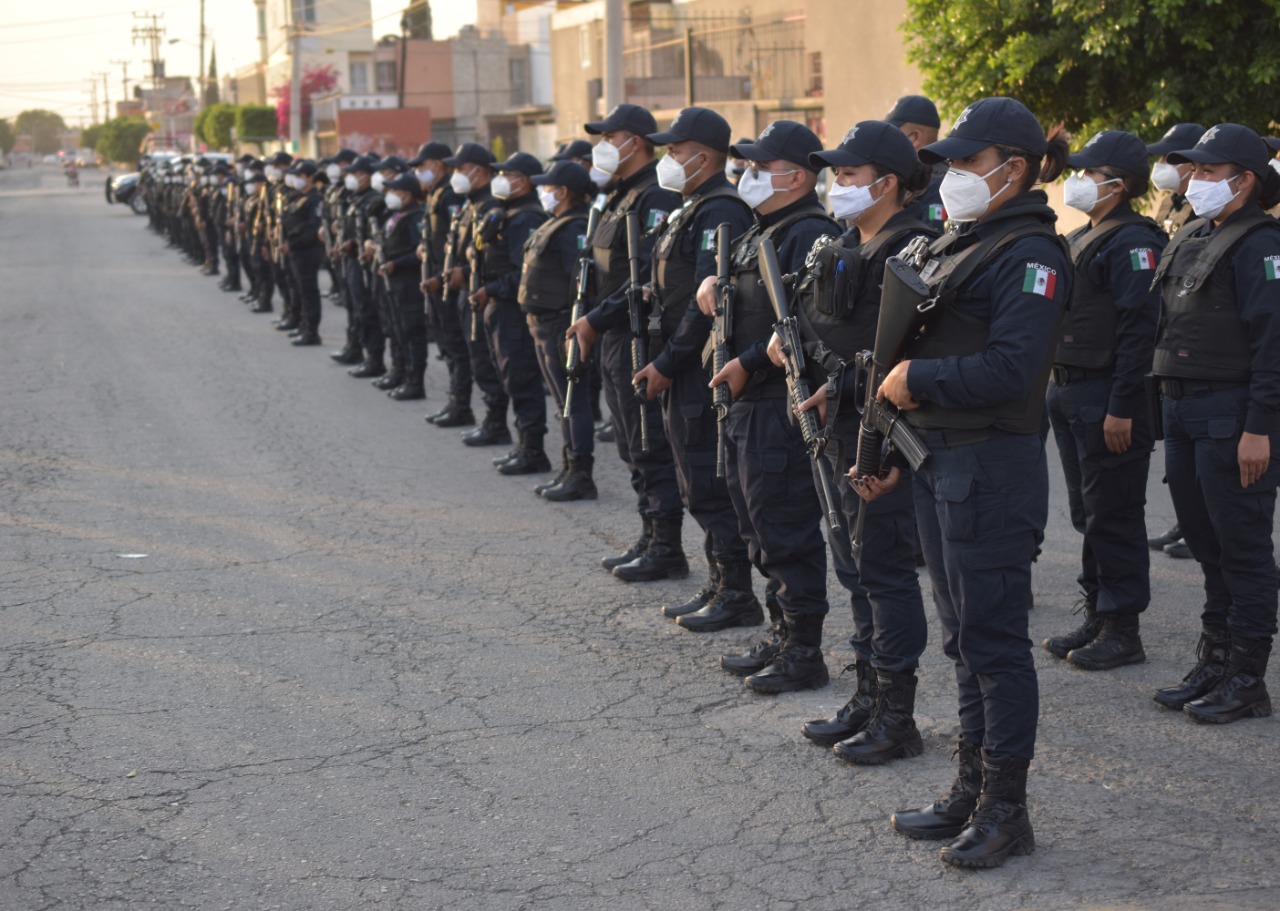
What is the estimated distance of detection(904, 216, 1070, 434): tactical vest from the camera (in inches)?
156

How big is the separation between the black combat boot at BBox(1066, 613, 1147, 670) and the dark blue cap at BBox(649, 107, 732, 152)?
8.51ft

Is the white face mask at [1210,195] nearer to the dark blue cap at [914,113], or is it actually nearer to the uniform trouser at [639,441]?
the dark blue cap at [914,113]

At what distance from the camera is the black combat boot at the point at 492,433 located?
10.6m

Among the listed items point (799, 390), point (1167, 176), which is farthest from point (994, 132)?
point (1167, 176)

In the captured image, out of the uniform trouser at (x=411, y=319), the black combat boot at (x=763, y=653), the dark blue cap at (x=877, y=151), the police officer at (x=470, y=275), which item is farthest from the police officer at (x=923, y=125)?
the uniform trouser at (x=411, y=319)

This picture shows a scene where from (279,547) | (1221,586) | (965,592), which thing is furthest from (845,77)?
(965,592)

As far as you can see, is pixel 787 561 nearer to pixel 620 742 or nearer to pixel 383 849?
pixel 620 742

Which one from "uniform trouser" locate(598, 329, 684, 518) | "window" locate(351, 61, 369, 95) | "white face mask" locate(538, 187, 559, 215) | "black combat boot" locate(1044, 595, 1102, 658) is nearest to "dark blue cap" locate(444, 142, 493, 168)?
"white face mask" locate(538, 187, 559, 215)

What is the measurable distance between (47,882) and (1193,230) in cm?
449

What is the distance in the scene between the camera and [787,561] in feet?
18.2

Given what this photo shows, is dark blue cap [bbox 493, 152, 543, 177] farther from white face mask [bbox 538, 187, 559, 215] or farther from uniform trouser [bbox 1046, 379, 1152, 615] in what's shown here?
uniform trouser [bbox 1046, 379, 1152, 615]

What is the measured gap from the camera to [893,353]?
414 centimetres

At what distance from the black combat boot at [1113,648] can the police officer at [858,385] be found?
109 centimetres

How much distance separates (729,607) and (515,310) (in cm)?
391
